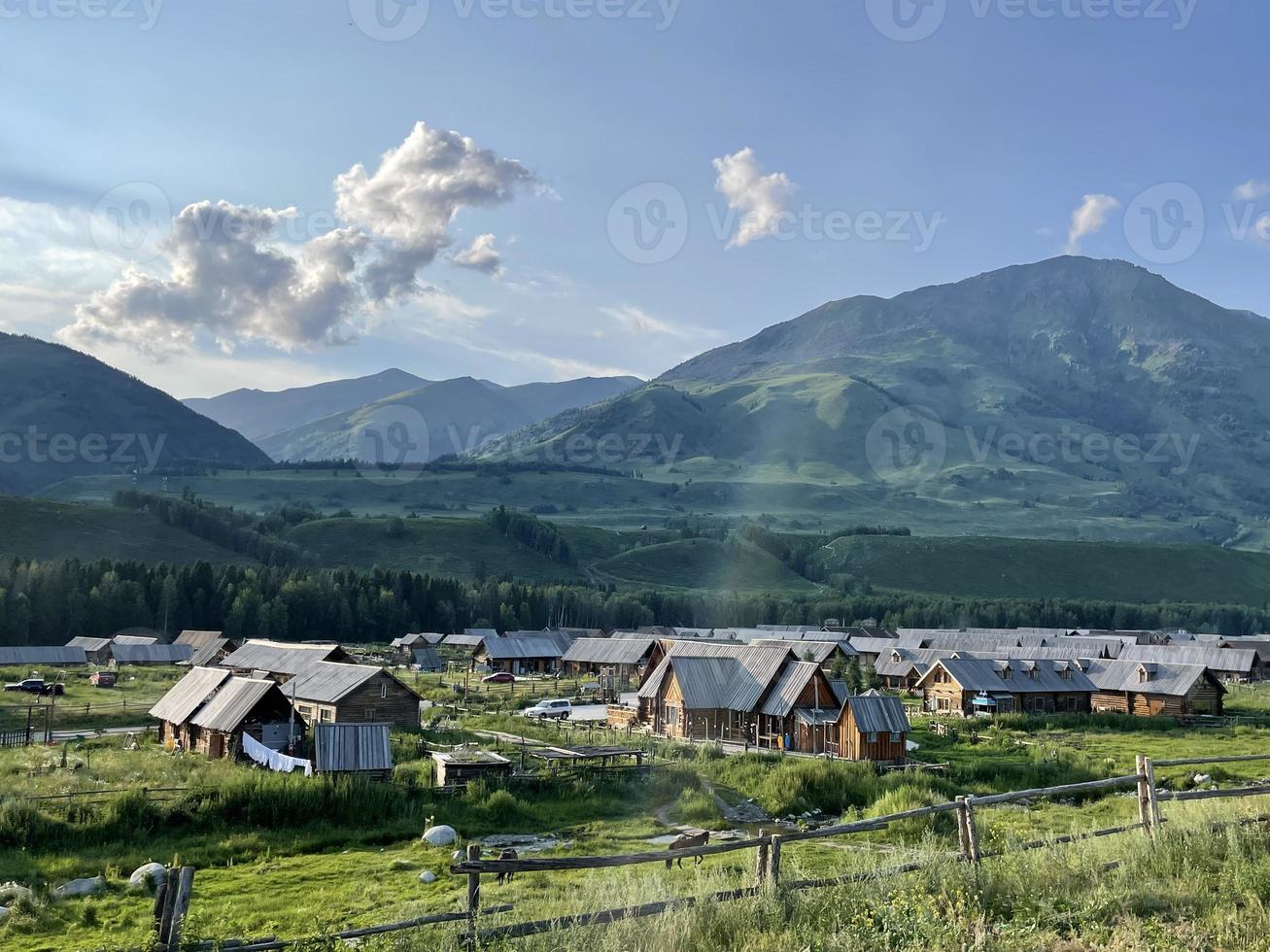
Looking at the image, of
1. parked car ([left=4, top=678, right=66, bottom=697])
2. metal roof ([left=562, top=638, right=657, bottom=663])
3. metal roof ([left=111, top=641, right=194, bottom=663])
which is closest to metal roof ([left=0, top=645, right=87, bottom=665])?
metal roof ([left=111, top=641, right=194, bottom=663])

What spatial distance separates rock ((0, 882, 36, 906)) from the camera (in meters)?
19.9

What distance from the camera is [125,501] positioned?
17550 cm

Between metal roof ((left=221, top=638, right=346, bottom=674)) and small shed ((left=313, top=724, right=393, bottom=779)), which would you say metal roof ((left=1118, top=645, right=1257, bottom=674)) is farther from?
small shed ((left=313, top=724, right=393, bottom=779))

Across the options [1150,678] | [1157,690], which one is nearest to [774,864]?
[1157,690]

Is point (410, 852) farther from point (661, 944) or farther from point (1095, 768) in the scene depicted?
point (1095, 768)

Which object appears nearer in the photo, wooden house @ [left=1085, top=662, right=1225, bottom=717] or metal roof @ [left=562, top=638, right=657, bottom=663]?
wooden house @ [left=1085, top=662, right=1225, bottom=717]

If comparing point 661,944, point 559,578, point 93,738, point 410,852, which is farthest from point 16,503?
point 661,944

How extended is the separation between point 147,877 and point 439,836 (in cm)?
738

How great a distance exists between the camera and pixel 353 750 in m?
33.2

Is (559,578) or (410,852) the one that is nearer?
(410,852)

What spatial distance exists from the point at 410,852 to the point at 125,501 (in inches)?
6777

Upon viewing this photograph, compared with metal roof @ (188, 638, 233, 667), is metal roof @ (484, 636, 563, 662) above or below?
below

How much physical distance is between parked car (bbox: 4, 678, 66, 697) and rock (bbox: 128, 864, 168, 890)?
4554 cm

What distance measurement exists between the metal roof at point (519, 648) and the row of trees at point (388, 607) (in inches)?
1111
